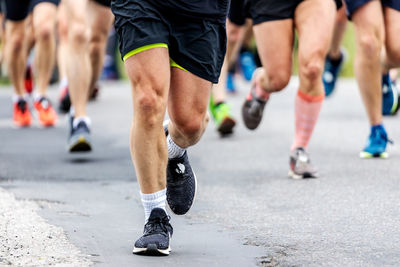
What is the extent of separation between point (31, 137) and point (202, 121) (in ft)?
16.5

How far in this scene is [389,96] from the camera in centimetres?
853

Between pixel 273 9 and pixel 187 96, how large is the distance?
6.30 feet

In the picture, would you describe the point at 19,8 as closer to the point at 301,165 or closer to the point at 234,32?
the point at 234,32

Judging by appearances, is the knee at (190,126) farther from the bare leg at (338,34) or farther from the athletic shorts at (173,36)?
the bare leg at (338,34)

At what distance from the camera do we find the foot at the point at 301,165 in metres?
6.57

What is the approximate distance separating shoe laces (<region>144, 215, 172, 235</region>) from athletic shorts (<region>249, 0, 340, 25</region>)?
89.3 inches

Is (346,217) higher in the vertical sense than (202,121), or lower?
lower

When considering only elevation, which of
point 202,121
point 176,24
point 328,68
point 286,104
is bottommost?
point 286,104

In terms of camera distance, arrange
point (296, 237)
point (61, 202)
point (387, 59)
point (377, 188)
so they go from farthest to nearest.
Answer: point (387, 59)
point (377, 188)
point (61, 202)
point (296, 237)

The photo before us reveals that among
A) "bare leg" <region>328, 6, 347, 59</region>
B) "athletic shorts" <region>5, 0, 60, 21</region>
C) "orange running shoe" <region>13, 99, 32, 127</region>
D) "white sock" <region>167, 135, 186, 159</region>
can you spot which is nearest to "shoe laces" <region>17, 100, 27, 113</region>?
"orange running shoe" <region>13, 99, 32, 127</region>

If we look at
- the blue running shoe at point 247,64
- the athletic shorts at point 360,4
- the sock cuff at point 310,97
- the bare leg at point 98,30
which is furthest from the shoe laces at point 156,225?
the blue running shoe at point 247,64

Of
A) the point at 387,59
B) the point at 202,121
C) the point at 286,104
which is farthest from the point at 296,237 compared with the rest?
the point at 286,104

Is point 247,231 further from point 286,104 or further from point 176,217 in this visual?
point 286,104

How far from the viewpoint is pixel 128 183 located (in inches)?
256
